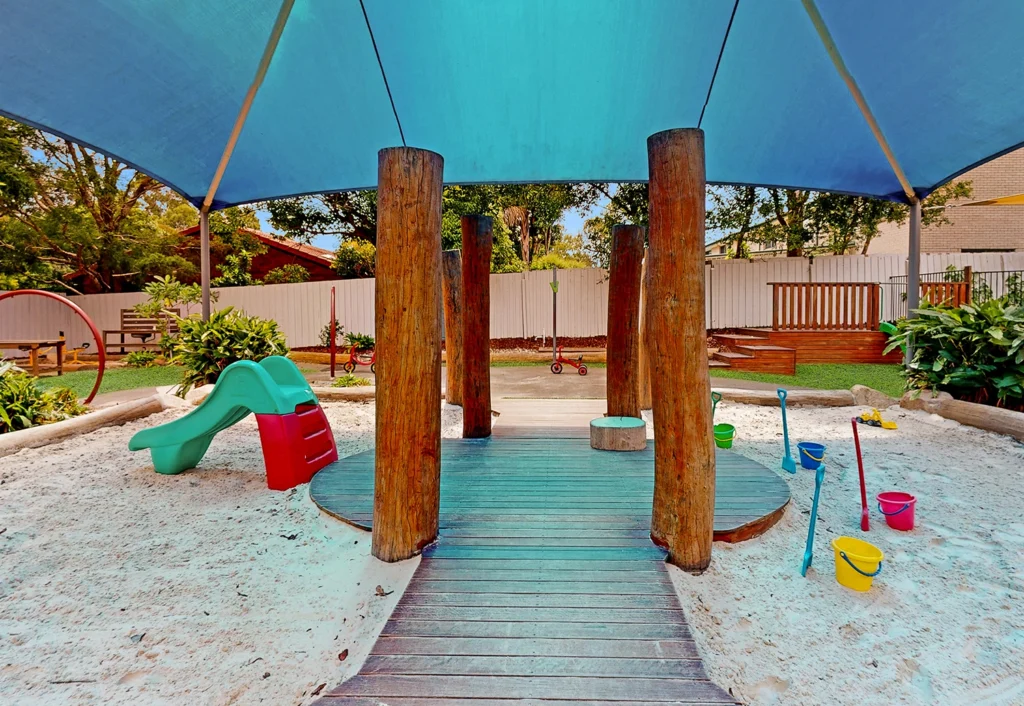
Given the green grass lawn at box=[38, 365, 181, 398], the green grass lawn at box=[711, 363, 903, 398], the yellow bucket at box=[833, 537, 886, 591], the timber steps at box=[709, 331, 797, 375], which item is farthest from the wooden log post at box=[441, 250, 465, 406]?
the timber steps at box=[709, 331, 797, 375]

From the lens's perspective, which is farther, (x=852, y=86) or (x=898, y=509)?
(x=852, y=86)

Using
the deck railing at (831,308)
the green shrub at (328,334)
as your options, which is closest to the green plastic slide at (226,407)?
the deck railing at (831,308)

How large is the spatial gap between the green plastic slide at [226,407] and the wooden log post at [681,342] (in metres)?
2.37

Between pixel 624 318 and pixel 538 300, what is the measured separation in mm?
8844

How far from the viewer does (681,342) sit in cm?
203

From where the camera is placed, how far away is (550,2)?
322 centimetres

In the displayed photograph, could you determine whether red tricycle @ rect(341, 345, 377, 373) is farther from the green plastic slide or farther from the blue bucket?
the blue bucket

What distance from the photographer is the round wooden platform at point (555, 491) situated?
249 centimetres

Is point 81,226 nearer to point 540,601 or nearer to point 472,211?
point 472,211

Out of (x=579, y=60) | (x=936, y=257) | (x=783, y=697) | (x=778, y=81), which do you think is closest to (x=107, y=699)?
(x=783, y=697)

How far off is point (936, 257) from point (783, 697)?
15069 mm

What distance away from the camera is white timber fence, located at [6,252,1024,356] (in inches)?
472

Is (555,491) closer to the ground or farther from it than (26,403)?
A: closer to the ground

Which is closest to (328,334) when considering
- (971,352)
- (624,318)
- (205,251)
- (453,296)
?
→ (205,251)
